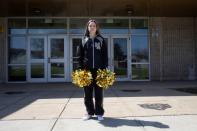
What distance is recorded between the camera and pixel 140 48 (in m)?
18.9

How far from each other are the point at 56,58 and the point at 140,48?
436cm

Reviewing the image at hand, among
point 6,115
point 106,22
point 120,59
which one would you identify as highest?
point 106,22

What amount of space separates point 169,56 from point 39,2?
7.12m

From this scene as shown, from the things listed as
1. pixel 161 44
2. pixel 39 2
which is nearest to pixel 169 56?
pixel 161 44

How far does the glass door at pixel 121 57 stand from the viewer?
18.8 m

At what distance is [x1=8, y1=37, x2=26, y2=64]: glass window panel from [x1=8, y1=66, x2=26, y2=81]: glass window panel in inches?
11.9

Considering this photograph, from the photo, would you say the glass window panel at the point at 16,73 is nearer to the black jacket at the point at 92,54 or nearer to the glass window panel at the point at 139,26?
the glass window panel at the point at 139,26

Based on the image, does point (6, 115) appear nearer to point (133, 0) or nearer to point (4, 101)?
point (4, 101)

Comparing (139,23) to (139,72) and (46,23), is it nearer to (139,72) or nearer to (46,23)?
(139,72)

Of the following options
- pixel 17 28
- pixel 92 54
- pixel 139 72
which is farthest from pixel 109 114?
pixel 17 28

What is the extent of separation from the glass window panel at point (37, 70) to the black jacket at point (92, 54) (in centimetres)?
1116

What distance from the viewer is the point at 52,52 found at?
1852 cm

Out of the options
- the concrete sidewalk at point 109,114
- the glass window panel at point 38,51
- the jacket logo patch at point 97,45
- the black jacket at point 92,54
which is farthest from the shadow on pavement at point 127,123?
the glass window panel at point 38,51

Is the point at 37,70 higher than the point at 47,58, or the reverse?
the point at 47,58
